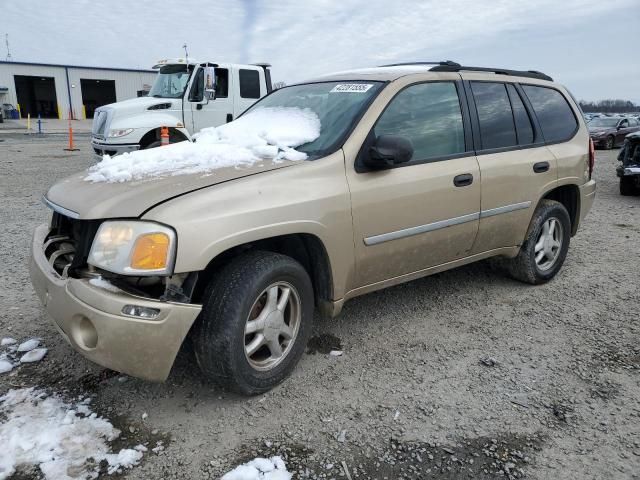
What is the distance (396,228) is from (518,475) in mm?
1516

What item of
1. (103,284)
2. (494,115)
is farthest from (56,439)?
(494,115)

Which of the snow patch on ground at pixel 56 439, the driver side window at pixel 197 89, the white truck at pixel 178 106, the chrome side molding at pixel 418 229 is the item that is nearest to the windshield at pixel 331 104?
the chrome side molding at pixel 418 229

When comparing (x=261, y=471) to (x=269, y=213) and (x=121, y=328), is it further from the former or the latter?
(x=269, y=213)

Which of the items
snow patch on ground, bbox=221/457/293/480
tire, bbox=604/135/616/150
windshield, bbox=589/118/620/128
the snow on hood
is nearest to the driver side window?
the snow on hood

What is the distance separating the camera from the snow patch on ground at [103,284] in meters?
2.42

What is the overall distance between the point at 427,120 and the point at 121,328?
7.70 ft

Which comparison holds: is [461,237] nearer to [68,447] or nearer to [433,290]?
[433,290]

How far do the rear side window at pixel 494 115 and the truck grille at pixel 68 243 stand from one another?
274 centimetres

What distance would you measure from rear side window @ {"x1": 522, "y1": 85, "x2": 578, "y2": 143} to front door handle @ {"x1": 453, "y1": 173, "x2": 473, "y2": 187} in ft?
3.96

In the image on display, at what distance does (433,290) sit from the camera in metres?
4.43

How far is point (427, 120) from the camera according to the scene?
11.5ft

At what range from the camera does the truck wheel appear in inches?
→ 369

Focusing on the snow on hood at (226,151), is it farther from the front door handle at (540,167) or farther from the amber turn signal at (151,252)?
the front door handle at (540,167)

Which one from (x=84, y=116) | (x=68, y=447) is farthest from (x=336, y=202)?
(x=84, y=116)
